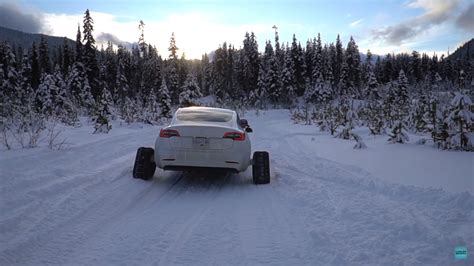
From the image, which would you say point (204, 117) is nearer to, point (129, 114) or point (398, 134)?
point (398, 134)

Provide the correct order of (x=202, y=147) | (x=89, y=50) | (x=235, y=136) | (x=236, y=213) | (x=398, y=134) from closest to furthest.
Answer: (x=236, y=213) < (x=202, y=147) < (x=235, y=136) < (x=398, y=134) < (x=89, y=50)

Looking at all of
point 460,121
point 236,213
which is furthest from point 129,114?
point 460,121

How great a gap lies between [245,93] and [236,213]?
75.6 metres

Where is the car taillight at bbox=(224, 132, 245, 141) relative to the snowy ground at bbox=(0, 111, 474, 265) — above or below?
above

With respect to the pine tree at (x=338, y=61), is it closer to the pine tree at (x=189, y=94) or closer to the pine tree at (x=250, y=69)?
the pine tree at (x=250, y=69)

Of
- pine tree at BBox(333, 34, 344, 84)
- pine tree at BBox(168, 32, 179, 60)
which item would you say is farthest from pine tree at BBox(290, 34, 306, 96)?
pine tree at BBox(168, 32, 179, 60)

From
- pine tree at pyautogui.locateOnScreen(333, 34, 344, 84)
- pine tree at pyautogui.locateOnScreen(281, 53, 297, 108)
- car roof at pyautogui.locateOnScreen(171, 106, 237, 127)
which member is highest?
pine tree at pyautogui.locateOnScreen(333, 34, 344, 84)

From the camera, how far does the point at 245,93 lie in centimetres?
7956

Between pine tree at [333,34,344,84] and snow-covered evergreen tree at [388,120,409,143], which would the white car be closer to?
snow-covered evergreen tree at [388,120,409,143]

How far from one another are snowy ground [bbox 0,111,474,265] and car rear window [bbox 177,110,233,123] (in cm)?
120

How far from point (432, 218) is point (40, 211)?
481cm

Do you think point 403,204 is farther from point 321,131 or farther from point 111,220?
point 321,131

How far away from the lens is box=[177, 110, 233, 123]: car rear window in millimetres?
6626

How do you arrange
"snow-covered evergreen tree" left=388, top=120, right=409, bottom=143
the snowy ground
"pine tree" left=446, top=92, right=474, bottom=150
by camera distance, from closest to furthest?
the snowy ground → "pine tree" left=446, top=92, right=474, bottom=150 → "snow-covered evergreen tree" left=388, top=120, right=409, bottom=143
